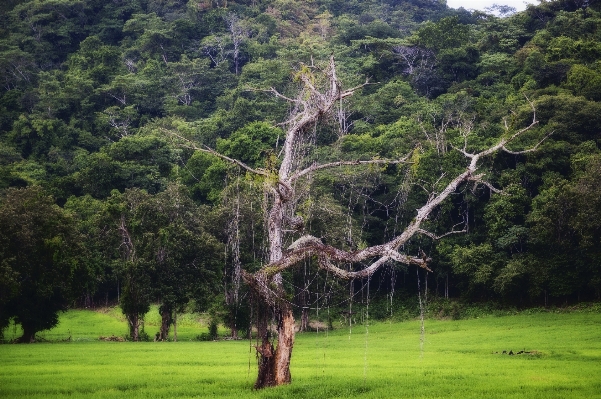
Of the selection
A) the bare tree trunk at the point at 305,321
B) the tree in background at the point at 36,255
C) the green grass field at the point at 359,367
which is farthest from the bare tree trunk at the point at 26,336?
the bare tree trunk at the point at 305,321

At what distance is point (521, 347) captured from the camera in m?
29.5

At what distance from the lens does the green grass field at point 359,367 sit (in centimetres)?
1769

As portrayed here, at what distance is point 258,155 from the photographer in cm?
3294

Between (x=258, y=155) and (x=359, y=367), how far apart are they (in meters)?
13.2

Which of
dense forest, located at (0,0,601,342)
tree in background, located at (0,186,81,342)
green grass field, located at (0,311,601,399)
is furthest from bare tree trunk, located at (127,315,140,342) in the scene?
tree in background, located at (0,186,81,342)

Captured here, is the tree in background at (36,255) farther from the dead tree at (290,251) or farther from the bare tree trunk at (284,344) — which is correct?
the bare tree trunk at (284,344)

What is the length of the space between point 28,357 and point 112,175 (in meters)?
30.9

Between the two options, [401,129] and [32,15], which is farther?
[32,15]

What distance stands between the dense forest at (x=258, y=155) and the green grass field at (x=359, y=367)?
9.87 feet

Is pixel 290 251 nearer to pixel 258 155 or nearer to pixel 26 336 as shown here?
pixel 258 155

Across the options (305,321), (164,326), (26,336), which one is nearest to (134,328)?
(164,326)

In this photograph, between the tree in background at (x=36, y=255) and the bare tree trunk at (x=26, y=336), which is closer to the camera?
the tree in background at (x=36, y=255)

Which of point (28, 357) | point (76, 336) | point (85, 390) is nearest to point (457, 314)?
point (76, 336)

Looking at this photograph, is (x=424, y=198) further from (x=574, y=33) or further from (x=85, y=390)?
(x=85, y=390)
